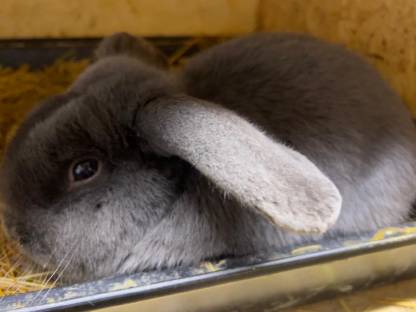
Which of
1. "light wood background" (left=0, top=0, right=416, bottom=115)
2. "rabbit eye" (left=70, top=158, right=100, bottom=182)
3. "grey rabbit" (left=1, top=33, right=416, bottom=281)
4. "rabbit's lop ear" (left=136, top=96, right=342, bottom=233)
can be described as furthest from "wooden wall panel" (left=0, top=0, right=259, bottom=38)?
"rabbit's lop ear" (left=136, top=96, right=342, bottom=233)

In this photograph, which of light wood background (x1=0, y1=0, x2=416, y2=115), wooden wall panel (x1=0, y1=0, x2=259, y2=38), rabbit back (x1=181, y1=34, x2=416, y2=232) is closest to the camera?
rabbit back (x1=181, y1=34, x2=416, y2=232)

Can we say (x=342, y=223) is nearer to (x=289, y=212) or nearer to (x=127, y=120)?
(x=289, y=212)

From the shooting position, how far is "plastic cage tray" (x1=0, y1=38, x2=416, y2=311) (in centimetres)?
136

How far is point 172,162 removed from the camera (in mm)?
1559

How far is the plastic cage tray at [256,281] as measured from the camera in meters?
1.36

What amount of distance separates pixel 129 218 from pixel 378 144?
2.47ft

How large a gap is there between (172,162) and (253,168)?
14.5 inches

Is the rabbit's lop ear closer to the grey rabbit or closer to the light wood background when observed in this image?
the grey rabbit

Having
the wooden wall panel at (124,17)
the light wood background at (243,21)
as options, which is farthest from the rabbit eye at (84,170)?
the wooden wall panel at (124,17)

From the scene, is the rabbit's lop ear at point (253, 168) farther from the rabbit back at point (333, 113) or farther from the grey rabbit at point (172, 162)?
the rabbit back at point (333, 113)

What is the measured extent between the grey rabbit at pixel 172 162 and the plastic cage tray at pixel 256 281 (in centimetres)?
7

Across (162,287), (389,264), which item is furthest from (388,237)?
(162,287)

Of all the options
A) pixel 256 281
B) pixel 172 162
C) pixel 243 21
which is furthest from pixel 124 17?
pixel 256 281

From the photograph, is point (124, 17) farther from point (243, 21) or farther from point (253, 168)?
point (253, 168)
